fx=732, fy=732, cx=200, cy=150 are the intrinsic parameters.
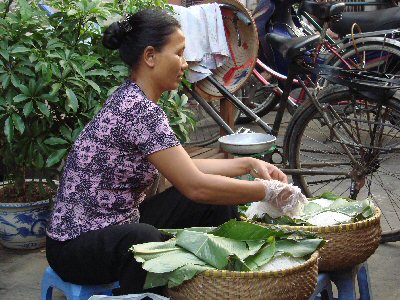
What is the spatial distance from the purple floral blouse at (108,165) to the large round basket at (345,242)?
0.69 metres

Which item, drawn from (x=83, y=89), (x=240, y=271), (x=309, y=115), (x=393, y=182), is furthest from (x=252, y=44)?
(x=240, y=271)

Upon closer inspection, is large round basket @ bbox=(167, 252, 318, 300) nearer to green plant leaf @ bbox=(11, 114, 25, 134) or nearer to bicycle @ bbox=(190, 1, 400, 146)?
green plant leaf @ bbox=(11, 114, 25, 134)

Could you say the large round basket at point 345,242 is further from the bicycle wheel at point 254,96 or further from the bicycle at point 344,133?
the bicycle wheel at point 254,96

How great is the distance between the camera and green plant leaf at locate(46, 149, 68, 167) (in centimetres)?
414

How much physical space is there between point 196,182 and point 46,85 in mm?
1589

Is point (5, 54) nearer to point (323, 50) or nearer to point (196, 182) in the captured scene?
point (196, 182)

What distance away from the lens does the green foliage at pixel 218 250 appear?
2646 mm

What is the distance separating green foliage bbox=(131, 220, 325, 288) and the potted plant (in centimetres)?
153

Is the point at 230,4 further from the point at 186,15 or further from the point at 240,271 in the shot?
the point at 240,271

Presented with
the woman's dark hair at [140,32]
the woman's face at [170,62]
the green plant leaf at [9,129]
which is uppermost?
the woman's dark hair at [140,32]

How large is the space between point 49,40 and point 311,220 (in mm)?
1891

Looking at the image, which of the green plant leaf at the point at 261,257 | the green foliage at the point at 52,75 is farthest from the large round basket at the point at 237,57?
the green plant leaf at the point at 261,257

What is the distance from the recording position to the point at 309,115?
4969 millimetres

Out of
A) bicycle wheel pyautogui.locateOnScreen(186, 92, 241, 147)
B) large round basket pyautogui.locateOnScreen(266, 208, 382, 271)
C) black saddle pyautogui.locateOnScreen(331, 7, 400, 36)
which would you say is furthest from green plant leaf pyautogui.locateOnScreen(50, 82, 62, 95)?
black saddle pyautogui.locateOnScreen(331, 7, 400, 36)
